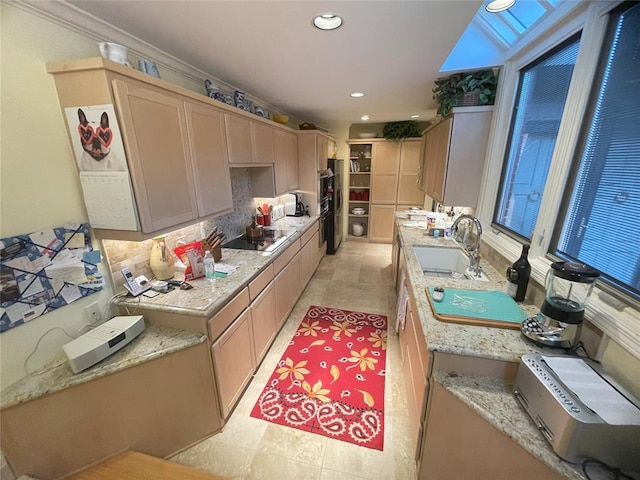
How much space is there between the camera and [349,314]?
3002 mm

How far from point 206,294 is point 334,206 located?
137 inches

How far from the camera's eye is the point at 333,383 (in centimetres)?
205

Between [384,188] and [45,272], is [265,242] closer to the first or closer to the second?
[45,272]

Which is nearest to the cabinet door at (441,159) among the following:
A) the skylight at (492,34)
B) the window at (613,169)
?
the skylight at (492,34)

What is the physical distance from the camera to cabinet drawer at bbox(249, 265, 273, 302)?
194 cm

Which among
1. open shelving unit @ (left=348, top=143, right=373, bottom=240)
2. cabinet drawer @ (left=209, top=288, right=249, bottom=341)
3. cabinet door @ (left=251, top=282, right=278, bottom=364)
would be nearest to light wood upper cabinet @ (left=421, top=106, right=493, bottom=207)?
cabinet door @ (left=251, top=282, right=278, bottom=364)

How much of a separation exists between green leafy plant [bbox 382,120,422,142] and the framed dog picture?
4.59 meters

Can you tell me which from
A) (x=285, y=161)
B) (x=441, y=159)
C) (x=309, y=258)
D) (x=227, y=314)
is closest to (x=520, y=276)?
(x=441, y=159)

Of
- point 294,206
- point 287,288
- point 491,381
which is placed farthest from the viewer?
point 294,206

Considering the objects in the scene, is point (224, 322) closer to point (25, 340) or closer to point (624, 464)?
point (25, 340)

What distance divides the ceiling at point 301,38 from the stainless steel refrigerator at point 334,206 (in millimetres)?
2084

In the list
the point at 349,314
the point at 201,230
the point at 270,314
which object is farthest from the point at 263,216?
the point at 349,314

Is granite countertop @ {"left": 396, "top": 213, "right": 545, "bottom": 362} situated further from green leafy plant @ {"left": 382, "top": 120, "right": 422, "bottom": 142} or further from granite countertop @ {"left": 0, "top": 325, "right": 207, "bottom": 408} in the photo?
green leafy plant @ {"left": 382, "top": 120, "right": 422, "bottom": 142}

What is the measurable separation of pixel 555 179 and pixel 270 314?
2.26 metres
